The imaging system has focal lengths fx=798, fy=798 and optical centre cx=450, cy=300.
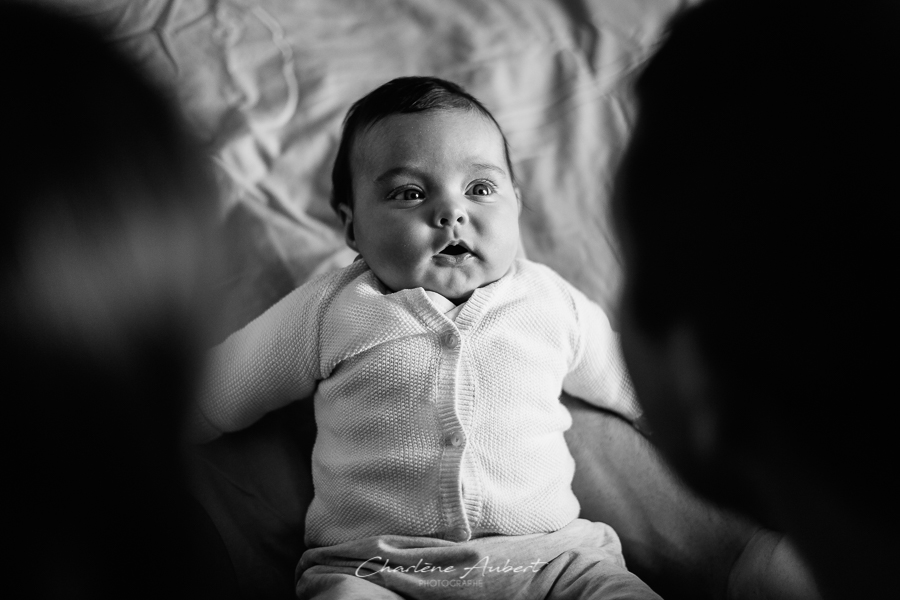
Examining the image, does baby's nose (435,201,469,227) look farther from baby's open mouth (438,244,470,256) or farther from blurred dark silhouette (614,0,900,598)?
blurred dark silhouette (614,0,900,598)

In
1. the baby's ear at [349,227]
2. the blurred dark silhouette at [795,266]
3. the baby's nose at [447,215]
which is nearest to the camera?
the blurred dark silhouette at [795,266]

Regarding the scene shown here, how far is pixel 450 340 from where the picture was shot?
741mm

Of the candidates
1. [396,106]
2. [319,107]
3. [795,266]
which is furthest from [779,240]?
[319,107]

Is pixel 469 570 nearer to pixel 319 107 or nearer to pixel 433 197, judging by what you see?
pixel 433 197

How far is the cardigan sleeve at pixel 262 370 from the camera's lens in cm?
79

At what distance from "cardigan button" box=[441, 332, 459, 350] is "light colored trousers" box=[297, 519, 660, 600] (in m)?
0.17

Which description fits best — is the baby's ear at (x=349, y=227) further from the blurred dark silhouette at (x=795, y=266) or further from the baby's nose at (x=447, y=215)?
the blurred dark silhouette at (x=795, y=266)

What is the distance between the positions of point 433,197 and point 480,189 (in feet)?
0.18

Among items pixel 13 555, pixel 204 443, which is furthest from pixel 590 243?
pixel 13 555

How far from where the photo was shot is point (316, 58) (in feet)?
3.68

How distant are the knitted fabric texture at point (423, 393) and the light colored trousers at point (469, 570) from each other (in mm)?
20

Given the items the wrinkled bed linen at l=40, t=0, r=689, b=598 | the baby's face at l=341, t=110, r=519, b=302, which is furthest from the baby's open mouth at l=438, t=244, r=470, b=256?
the wrinkled bed linen at l=40, t=0, r=689, b=598

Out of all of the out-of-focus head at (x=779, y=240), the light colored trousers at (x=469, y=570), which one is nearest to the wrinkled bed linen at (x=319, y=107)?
the light colored trousers at (x=469, y=570)

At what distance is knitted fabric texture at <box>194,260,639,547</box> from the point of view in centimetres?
70
